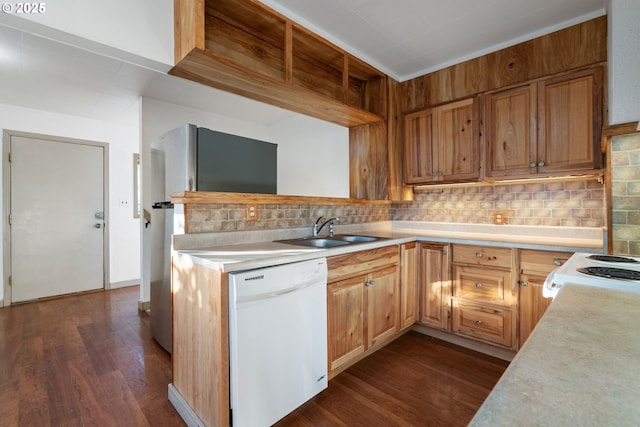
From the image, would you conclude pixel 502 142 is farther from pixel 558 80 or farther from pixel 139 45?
pixel 139 45

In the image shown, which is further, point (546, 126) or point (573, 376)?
point (546, 126)

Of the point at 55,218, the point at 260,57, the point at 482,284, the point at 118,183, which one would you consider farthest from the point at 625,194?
the point at 55,218

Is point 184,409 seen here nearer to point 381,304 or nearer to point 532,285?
point 381,304

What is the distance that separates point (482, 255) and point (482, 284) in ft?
0.75

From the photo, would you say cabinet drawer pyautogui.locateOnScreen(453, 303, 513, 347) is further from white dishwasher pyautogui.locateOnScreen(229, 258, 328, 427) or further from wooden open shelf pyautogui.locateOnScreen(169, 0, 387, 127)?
wooden open shelf pyautogui.locateOnScreen(169, 0, 387, 127)

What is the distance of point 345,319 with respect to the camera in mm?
1923

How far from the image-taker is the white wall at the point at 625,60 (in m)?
1.55

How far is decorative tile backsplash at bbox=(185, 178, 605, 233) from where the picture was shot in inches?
75.7

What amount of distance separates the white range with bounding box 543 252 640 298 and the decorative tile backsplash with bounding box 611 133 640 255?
400 mm

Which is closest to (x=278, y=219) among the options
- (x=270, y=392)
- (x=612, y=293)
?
(x=270, y=392)

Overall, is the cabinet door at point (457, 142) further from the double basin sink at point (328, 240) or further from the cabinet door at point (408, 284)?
the double basin sink at point (328, 240)

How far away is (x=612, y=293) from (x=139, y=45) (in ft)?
8.09

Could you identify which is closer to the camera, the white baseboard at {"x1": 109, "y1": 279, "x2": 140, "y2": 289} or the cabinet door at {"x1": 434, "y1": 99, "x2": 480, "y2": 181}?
the cabinet door at {"x1": 434, "y1": 99, "x2": 480, "y2": 181}

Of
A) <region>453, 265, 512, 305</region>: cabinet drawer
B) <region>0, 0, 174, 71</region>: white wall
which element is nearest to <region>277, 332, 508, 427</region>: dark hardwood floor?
<region>453, 265, 512, 305</region>: cabinet drawer
